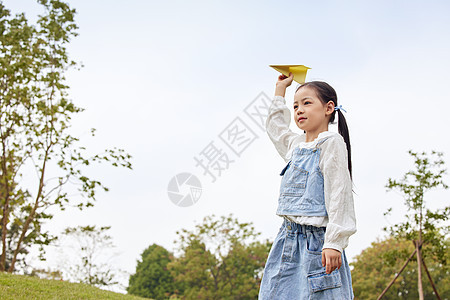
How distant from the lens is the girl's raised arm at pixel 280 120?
2625 millimetres

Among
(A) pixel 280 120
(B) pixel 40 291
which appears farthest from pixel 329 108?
(B) pixel 40 291

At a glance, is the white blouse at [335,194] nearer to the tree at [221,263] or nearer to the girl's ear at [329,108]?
the girl's ear at [329,108]

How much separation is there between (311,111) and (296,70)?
41 cm

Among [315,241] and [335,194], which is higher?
[335,194]

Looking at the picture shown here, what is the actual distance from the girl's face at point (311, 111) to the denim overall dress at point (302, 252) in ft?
0.47

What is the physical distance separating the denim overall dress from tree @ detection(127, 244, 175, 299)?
77.0 ft

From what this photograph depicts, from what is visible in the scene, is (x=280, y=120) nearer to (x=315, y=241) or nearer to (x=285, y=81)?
(x=285, y=81)

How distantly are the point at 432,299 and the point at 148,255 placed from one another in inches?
629

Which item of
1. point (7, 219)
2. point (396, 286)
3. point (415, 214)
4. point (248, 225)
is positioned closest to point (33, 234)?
point (7, 219)

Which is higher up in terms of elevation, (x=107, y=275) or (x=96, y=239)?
(x=96, y=239)

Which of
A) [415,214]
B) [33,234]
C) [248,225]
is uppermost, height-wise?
[248,225]

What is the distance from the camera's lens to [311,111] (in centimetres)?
235

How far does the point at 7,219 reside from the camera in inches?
343

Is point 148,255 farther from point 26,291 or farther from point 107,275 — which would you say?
point 26,291
